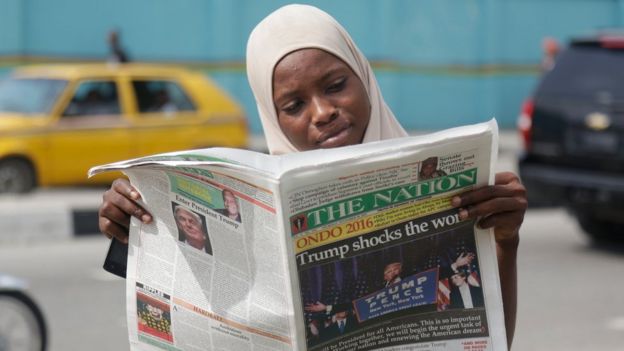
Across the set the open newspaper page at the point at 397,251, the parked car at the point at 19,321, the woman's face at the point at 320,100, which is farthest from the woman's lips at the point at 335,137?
the parked car at the point at 19,321

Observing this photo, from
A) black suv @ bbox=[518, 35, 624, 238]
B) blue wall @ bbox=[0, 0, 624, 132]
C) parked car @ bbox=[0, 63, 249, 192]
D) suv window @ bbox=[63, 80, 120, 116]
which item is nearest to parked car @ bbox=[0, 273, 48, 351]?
black suv @ bbox=[518, 35, 624, 238]

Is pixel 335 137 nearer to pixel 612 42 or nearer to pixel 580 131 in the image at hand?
pixel 580 131

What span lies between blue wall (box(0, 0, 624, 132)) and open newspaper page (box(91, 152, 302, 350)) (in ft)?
48.3

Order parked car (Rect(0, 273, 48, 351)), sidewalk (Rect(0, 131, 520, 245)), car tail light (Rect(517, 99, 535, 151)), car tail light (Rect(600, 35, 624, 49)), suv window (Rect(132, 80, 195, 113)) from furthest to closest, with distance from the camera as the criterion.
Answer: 1. suv window (Rect(132, 80, 195, 113))
2. sidewalk (Rect(0, 131, 520, 245))
3. car tail light (Rect(517, 99, 535, 151))
4. car tail light (Rect(600, 35, 624, 49))
5. parked car (Rect(0, 273, 48, 351))

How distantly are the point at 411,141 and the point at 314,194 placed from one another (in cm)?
16

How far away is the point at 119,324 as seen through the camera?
6.57m

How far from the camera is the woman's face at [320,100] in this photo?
1868mm

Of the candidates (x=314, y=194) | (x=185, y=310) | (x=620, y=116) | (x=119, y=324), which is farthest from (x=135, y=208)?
(x=620, y=116)

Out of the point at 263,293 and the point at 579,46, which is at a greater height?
the point at 579,46

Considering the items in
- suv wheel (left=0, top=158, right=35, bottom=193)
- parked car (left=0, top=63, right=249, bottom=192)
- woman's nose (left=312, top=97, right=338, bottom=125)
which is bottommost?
woman's nose (left=312, top=97, right=338, bottom=125)

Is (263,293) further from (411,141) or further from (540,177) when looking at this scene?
(540,177)

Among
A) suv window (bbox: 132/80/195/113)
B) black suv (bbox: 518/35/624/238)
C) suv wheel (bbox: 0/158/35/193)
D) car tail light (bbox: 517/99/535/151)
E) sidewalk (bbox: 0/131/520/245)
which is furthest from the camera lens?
suv window (bbox: 132/80/195/113)

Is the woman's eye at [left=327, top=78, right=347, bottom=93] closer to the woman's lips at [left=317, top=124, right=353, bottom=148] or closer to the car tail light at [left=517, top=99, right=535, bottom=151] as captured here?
the woman's lips at [left=317, top=124, right=353, bottom=148]

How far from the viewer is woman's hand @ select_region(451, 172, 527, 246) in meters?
1.74
